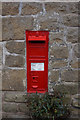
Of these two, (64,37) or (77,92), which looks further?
(77,92)

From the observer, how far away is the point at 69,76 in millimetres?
2254

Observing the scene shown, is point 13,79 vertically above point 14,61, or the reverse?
point 14,61

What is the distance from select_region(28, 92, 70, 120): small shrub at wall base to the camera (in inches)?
81.3

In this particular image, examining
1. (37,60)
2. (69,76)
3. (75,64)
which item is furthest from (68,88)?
(37,60)

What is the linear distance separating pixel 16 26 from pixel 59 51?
0.74m

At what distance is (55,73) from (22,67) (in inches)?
20.5

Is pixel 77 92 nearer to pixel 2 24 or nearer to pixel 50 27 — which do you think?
pixel 50 27

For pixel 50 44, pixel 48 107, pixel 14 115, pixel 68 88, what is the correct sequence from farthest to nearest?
pixel 14 115
pixel 68 88
pixel 50 44
pixel 48 107

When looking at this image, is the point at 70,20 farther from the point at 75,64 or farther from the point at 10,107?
the point at 10,107

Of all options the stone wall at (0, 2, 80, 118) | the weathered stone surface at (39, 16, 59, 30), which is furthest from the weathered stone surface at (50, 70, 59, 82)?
the weathered stone surface at (39, 16, 59, 30)

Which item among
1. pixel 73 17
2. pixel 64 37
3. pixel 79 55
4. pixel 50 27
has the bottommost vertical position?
pixel 79 55

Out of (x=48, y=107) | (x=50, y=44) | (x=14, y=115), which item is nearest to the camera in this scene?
(x=48, y=107)

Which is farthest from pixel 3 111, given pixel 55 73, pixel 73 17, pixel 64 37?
pixel 73 17

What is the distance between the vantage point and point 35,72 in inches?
88.3
